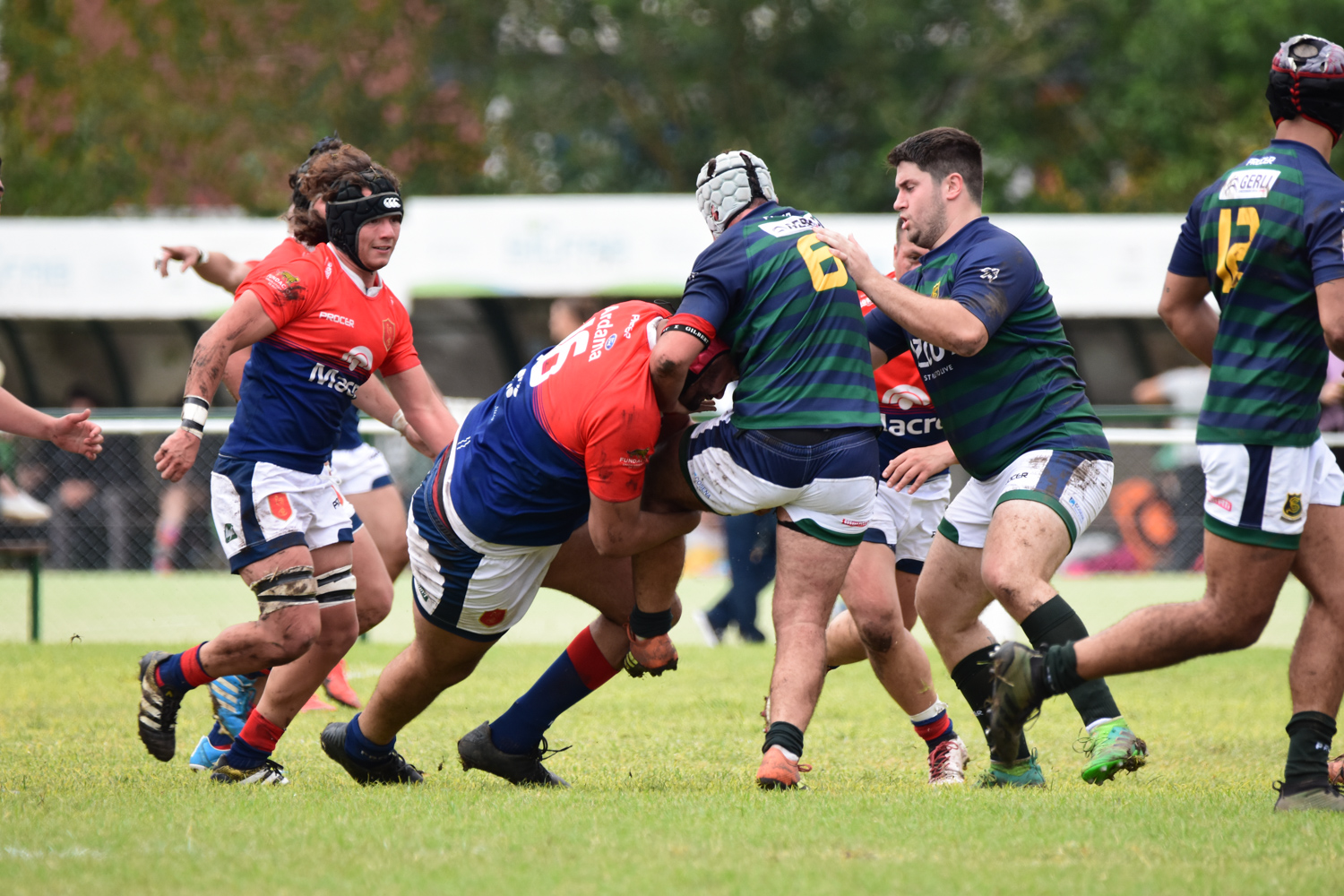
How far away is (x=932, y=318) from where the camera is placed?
15.5ft

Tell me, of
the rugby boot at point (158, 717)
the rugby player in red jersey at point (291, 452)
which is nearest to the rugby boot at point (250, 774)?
the rugby player in red jersey at point (291, 452)

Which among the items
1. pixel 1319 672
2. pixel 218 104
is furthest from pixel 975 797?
pixel 218 104

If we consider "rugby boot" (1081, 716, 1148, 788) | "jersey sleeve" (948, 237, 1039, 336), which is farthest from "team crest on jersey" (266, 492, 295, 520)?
"rugby boot" (1081, 716, 1148, 788)

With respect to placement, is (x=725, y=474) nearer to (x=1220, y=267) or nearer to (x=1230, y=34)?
(x=1220, y=267)

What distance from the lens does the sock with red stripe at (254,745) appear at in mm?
5258

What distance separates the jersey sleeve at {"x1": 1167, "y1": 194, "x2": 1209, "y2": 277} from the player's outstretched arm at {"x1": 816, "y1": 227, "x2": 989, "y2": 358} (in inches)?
24.6

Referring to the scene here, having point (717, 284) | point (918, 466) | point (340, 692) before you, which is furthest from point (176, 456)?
point (340, 692)

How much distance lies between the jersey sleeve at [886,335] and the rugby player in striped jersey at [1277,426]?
114 cm

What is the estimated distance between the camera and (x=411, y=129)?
29922mm

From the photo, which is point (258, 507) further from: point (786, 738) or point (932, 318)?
point (932, 318)

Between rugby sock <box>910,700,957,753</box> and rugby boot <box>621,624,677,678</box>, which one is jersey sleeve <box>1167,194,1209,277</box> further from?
Result: rugby boot <box>621,624,677,678</box>

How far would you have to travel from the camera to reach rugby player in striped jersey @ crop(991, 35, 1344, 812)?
14.0ft

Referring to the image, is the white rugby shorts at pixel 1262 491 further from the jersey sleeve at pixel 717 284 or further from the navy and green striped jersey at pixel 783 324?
the jersey sleeve at pixel 717 284

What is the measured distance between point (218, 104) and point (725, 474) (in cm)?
2512
